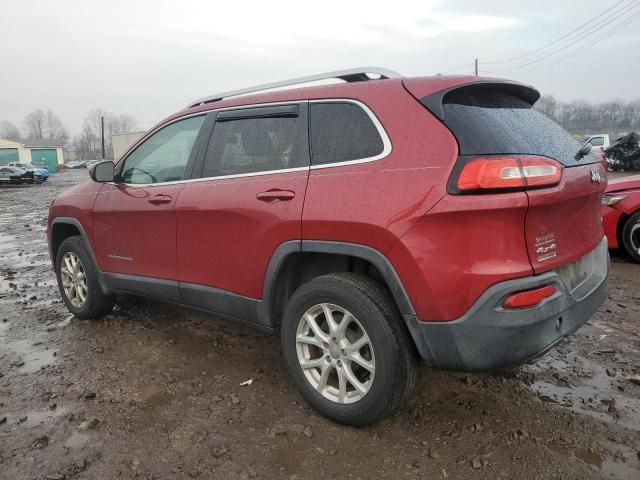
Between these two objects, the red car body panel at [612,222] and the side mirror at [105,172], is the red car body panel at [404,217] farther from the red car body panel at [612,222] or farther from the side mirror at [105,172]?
the red car body panel at [612,222]

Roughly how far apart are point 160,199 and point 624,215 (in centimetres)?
530

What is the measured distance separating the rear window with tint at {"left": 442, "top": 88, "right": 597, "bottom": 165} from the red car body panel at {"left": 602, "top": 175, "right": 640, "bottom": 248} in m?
3.70

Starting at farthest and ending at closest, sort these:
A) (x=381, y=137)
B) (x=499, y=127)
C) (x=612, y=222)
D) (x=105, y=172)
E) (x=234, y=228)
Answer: (x=612, y=222) → (x=105, y=172) → (x=234, y=228) → (x=381, y=137) → (x=499, y=127)

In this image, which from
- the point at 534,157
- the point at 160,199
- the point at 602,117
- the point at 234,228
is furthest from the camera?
the point at 602,117

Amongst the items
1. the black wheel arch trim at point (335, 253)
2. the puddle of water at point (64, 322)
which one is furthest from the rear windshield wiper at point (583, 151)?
the puddle of water at point (64, 322)

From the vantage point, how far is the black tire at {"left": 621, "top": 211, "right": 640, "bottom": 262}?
6051mm

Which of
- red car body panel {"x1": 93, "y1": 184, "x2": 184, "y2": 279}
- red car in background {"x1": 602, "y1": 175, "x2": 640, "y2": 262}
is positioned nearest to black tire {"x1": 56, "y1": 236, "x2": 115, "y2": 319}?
red car body panel {"x1": 93, "y1": 184, "x2": 184, "y2": 279}

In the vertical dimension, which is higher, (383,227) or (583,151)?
(583,151)

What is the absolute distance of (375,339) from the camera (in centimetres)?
252

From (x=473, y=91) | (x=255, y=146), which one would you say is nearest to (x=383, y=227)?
(x=473, y=91)

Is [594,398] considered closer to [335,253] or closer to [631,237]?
[335,253]

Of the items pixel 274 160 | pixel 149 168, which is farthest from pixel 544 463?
pixel 149 168

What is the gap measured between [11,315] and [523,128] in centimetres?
480

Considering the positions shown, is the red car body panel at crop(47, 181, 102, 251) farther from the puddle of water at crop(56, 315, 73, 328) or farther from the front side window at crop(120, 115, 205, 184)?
the puddle of water at crop(56, 315, 73, 328)
